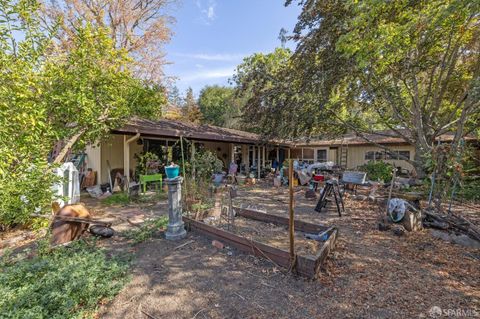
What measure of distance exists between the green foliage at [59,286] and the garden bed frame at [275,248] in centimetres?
164

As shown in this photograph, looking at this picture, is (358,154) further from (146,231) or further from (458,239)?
(146,231)

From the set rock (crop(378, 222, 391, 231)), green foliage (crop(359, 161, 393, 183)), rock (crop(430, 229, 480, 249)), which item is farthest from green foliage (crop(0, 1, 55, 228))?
green foliage (crop(359, 161, 393, 183))

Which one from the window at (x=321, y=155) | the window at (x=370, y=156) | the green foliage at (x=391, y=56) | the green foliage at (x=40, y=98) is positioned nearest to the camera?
the green foliage at (x=40, y=98)

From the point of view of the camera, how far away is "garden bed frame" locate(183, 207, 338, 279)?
122 inches

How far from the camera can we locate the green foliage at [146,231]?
14.4 feet

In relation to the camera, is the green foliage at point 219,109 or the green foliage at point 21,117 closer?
the green foliage at point 21,117

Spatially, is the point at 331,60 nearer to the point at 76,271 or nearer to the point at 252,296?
the point at 252,296

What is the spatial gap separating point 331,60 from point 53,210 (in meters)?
9.50

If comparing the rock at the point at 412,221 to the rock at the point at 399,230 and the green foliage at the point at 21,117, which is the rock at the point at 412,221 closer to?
the rock at the point at 399,230

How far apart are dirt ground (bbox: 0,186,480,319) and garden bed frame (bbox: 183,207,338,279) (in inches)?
4.4

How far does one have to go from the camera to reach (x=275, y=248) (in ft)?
11.3

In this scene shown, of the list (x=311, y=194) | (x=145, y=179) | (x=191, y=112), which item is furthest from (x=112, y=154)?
(x=191, y=112)

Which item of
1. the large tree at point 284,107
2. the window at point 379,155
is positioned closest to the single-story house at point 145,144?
the large tree at point 284,107

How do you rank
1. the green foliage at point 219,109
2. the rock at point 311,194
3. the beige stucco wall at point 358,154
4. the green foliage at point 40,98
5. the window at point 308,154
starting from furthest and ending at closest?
1. the green foliage at point 219,109
2. the window at point 308,154
3. the beige stucco wall at point 358,154
4. the rock at point 311,194
5. the green foliage at point 40,98
